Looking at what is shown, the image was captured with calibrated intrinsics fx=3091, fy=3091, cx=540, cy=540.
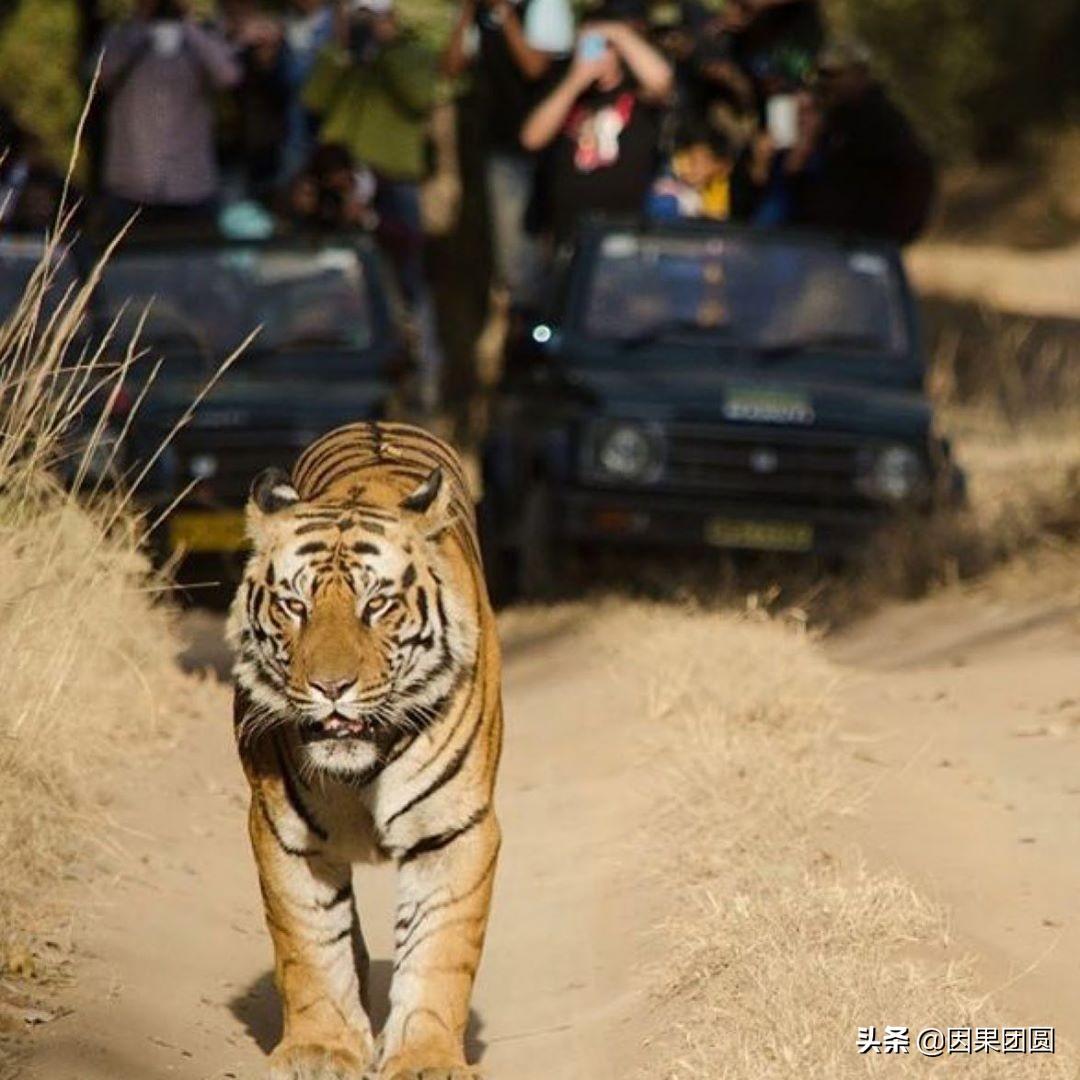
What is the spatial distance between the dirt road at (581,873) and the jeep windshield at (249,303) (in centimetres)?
264

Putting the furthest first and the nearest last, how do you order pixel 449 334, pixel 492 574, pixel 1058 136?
pixel 1058 136 → pixel 449 334 → pixel 492 574

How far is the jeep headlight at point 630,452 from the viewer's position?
488 inches

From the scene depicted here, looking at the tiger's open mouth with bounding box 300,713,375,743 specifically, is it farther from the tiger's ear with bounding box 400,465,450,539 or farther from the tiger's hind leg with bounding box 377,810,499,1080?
the tiger's ear with bounding box 400,465,450,539

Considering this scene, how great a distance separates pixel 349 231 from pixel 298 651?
7.38 m

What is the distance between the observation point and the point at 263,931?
8.05m

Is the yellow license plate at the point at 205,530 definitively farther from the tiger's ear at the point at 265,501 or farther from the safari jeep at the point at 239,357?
the tiger's ear at the point at 265,501

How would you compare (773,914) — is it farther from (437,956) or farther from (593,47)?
(593,47)

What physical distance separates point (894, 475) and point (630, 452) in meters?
1.11

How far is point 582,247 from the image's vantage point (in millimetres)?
12898

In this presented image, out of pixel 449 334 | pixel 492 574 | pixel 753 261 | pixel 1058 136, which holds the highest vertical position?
pixel 753 261

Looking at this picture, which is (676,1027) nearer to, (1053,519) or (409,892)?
(409,892)

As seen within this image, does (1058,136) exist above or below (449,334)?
below

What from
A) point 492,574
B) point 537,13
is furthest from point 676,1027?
point 537,13

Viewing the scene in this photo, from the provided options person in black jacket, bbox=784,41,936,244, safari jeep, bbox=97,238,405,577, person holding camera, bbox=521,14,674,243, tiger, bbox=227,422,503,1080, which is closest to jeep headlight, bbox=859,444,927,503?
person in black jacket, bbox=784,41,936,244
